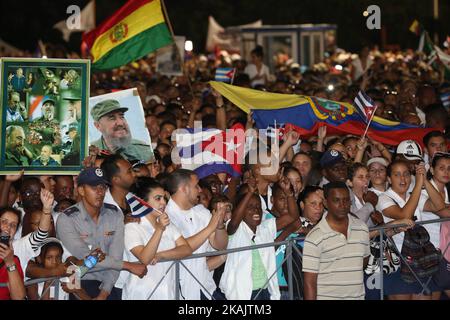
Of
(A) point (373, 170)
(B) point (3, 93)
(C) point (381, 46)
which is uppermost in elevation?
(C) point (381, 46)

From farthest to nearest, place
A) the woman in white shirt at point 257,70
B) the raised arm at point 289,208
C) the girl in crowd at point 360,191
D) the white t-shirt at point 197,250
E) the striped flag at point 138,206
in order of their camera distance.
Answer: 1. the woman in white shirt at point 257,70
2. the girl in crowd at point 360,191
3. the raised arm at point 289,208
4. the white t-shirt at point 197,250
5. the striped flag at point 138,206

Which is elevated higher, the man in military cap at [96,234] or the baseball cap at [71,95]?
the baseball cap at [71,95]

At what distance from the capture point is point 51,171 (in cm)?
1195

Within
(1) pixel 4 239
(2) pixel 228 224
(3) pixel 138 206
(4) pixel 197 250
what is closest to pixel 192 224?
(4) pixel 197 250

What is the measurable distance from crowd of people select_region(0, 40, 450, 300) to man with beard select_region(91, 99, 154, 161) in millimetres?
211

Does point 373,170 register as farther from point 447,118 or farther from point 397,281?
point 447,118

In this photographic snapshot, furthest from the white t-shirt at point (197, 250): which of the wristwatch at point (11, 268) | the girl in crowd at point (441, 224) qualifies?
the girl in crowd at point (441, 224)

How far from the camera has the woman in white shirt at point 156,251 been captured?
10344mm

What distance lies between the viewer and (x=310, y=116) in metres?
14.7

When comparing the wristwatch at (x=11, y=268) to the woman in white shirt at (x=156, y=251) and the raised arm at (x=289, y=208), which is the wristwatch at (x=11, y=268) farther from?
the raised arm at (x=289, y=208)

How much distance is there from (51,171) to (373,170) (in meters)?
3.29

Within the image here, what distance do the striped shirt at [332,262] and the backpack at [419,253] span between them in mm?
1716
